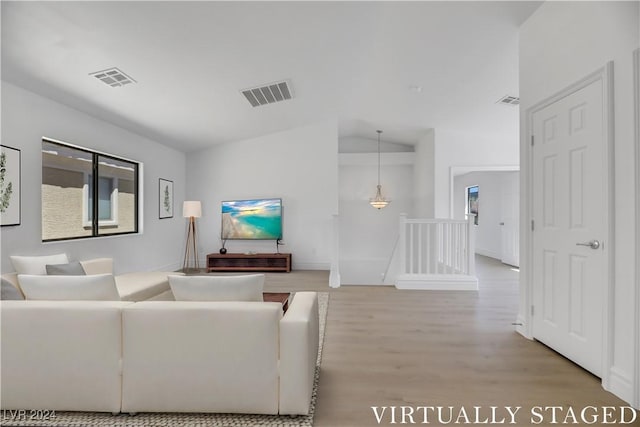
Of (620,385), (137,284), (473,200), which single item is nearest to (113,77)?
(137,284)

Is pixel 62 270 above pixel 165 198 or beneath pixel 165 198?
beneath

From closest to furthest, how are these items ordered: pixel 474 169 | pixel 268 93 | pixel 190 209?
pixel 268 93, pixel 190 209, pixel 474 169

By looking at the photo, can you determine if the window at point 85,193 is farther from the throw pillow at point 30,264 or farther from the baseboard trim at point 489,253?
the baseboard trim at point 489,253

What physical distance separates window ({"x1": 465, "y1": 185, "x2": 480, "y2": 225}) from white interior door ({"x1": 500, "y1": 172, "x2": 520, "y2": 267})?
5.46 feet

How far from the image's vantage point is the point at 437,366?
2.65 metres

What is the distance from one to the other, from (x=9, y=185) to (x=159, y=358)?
9.25ft

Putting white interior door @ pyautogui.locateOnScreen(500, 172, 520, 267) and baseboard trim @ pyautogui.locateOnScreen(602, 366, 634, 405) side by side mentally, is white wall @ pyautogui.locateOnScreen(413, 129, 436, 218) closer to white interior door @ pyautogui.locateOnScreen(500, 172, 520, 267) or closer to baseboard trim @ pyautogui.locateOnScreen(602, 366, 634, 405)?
white interior door @ pyautogui.locateOnScreen(500, 172, 520, 267)

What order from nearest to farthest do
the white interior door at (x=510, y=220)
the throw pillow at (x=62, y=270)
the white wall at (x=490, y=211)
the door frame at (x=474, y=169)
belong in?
Result: the throw pillow at (x=62, y=270) → the door frame at (x=474, y=169) → the white interior door at (x=510, y=220) → the white wall at (x=490, y=211)

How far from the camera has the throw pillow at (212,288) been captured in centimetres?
213

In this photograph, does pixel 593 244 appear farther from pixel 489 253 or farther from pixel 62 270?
pixel 489 253

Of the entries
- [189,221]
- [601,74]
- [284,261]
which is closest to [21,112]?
[189,221]

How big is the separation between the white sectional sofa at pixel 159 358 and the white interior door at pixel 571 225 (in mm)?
2153

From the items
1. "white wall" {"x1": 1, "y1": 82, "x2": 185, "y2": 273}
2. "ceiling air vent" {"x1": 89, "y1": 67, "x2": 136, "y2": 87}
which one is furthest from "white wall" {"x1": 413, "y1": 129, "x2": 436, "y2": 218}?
"ceiling air vent" {"x1": 89, "y1": 67, "x2": 136, "y2": 87}

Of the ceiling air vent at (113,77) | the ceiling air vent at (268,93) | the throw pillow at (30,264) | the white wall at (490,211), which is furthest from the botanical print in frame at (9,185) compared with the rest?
the white wall at (490,211)
